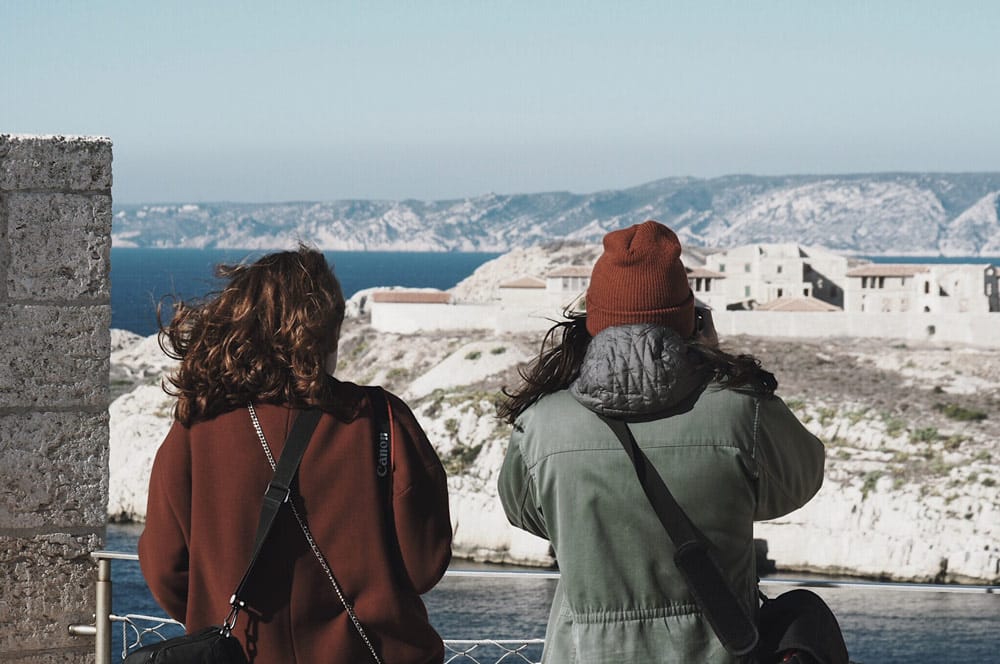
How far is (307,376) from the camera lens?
92.3 inches

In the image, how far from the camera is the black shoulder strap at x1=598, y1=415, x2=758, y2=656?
221cm

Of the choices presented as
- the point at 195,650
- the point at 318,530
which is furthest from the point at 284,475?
the point at 195,650

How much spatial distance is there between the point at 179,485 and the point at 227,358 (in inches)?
12.4

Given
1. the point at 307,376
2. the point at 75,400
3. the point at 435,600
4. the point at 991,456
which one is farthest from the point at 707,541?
the point at 991,456

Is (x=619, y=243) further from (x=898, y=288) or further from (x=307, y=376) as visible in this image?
(x=898, y=288)

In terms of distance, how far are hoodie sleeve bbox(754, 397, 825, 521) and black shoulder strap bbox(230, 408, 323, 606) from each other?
0.86 m

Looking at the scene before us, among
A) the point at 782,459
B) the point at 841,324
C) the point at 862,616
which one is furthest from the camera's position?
the point at 841,324

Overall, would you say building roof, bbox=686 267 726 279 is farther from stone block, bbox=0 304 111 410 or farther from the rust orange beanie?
the rust orange beanie

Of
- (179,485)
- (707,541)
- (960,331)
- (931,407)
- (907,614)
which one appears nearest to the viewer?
(707,541)

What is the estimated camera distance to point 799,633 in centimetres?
224

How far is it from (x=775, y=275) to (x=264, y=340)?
4705cm

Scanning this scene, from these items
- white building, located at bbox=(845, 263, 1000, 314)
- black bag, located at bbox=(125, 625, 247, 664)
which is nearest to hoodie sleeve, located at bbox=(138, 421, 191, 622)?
black bag, located at bbox=(125, 625, 247, 664)

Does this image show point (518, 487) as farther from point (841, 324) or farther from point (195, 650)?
point (841, 324)

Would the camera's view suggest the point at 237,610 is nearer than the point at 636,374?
No
